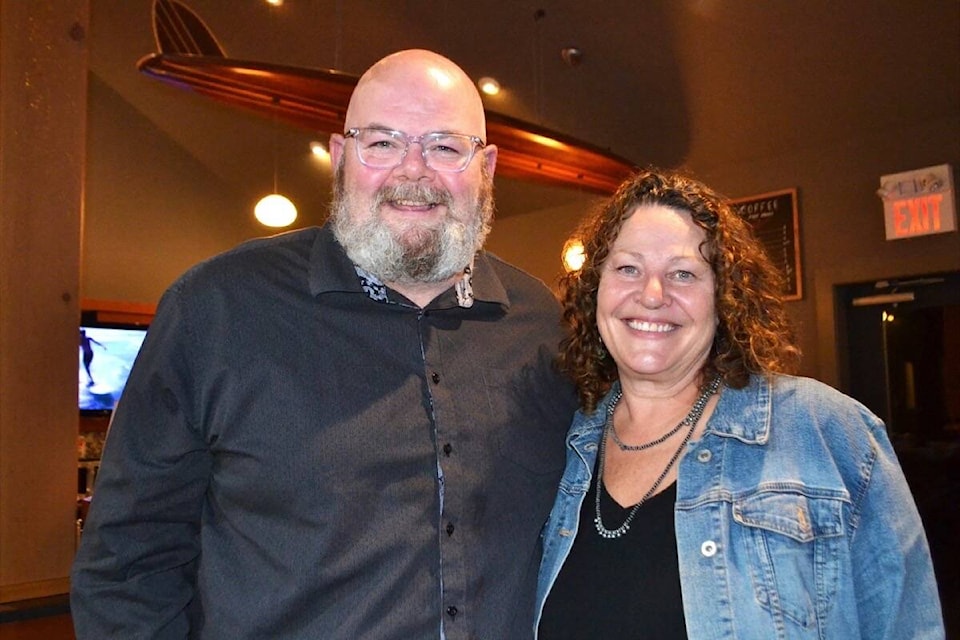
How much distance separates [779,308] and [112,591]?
1476 millimetres

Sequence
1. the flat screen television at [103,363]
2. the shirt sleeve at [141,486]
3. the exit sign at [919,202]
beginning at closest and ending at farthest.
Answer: the shirt sleeve at [141,486] → the exit sign at [919,202] → the flat screen television at [103,363]

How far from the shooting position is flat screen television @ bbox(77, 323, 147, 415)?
695cm

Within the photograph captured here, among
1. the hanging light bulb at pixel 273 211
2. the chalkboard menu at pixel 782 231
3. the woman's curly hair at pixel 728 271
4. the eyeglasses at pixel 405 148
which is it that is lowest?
the woman's curly hair at pixel 728 271

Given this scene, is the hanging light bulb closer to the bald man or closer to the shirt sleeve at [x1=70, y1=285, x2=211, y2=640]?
the bald man

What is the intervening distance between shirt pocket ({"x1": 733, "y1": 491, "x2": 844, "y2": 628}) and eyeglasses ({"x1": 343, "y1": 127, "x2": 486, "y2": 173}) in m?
0.97

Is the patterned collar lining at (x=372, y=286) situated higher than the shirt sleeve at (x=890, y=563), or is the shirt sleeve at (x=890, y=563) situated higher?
the patterned collar lining at (x=372, y=286)

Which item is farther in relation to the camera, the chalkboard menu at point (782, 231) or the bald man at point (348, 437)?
the chalkboard menu at point (782, 231)

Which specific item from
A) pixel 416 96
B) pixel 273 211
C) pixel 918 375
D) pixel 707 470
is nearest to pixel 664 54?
A: pixel 918 375

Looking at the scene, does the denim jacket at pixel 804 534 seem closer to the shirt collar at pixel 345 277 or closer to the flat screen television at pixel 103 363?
the shirt collar at pixel 345 277

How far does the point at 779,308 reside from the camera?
1.81 meters

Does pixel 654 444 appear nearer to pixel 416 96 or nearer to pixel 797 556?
pixel 797 556

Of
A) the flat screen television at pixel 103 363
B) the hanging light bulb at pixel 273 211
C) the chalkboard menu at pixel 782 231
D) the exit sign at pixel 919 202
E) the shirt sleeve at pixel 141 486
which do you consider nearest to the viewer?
the shirt sleeve at pixel 141 486

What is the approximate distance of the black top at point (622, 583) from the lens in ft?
5.15

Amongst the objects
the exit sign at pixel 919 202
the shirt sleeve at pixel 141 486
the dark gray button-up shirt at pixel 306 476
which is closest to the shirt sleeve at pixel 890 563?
the dark gray button-up shirt at pixel 306 476
